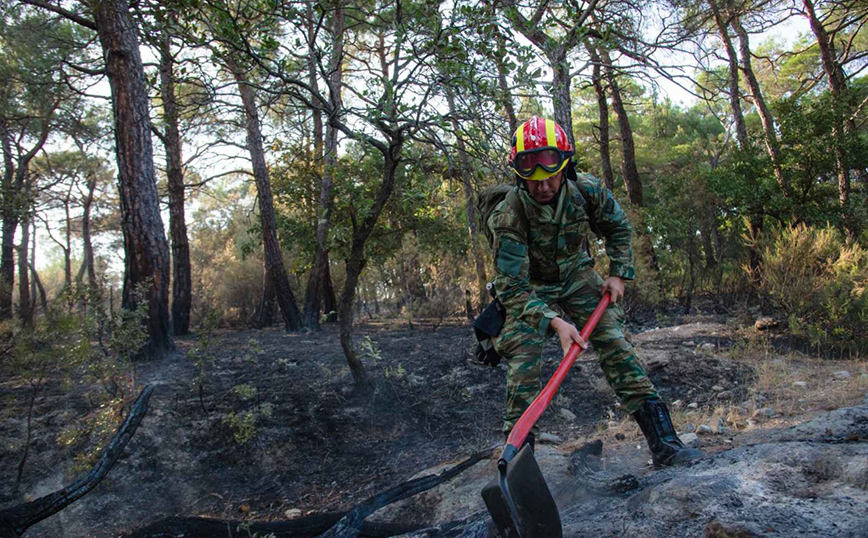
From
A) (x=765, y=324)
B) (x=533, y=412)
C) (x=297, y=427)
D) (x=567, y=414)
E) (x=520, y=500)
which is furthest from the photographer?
(x=765, y=324)

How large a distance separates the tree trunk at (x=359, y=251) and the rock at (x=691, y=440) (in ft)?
8.98

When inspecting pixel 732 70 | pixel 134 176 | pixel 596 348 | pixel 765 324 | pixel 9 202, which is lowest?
pixel 765 324

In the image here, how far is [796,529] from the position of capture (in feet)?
5.97

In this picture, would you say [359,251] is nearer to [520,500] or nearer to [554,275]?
[554,275]

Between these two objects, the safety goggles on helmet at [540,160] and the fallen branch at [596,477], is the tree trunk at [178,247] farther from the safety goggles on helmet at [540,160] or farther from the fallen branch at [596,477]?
the safety goggles on helmet at [540,160]

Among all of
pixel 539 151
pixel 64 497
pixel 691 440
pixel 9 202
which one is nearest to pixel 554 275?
pixel 539 151

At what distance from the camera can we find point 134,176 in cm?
649

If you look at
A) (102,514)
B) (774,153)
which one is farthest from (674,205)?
(102,514)

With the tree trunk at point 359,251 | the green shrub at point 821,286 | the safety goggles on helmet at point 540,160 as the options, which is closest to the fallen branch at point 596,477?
the safety goggles on helmet at point 540,160

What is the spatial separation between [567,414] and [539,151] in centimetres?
287

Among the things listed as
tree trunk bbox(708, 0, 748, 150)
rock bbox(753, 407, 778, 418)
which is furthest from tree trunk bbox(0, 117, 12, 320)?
tree trunk bbox(708, 0, 748, 150)

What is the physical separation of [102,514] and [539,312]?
2.94 metres

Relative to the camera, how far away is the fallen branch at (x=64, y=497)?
118 inches

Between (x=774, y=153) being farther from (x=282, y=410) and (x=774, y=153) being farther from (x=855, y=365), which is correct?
(x=282, y=410)
